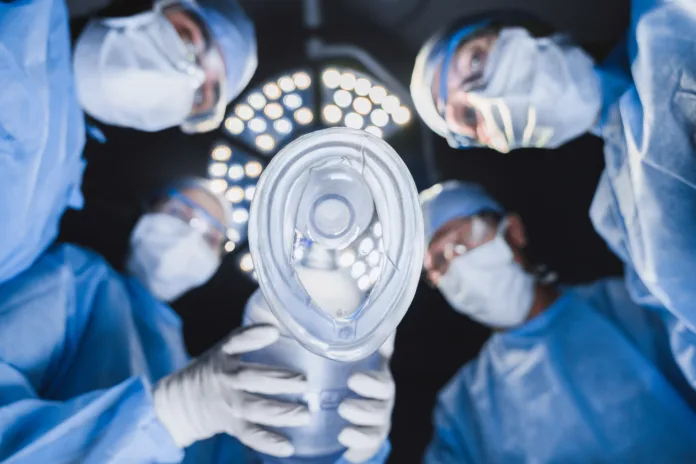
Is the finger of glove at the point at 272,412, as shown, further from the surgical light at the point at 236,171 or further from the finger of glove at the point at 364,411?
the surgical light at the point at 236,171

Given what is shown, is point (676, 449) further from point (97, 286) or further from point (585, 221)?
point (97, 286)

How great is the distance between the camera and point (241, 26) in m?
1.30

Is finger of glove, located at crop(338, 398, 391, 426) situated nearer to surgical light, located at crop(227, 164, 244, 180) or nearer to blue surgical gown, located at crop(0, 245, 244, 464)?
blue surgical gown, located at crop(0, 245, 244, 464)

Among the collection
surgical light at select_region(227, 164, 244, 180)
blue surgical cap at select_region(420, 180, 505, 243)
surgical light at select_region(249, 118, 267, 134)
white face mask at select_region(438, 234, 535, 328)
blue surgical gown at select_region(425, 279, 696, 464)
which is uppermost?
surgical light at select_region(249, 118, 267, 134)

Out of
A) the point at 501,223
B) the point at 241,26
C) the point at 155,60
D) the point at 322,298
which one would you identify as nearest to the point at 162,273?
the point at 155,60

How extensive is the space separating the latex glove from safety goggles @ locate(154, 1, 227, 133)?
0.69 metres

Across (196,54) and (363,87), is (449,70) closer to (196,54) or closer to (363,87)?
(363,87)

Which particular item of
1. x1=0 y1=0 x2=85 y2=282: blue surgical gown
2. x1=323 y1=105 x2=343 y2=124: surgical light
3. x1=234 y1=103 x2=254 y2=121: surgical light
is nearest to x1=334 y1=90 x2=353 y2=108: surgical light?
x1=323 y1=105 x2=343 y2=124: surgical light

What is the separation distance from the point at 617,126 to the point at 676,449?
2.19 ft

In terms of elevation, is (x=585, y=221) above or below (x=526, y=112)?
below

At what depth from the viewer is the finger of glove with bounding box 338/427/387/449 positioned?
917 millimetres

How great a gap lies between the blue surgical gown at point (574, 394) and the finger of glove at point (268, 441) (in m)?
0.62

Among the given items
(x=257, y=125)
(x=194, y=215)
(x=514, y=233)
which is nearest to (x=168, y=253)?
(x=194, y=215)

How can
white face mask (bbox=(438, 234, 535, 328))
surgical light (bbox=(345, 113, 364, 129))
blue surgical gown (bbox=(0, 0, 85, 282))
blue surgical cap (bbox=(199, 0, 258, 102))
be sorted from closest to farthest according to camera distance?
blue surgical gown (bbox=(0, 0, 85, 282)) < blue surgical cap (bbox=(199, 0, 258, 102)) < white face mask (bbox=(438, 234, 535, 328)) < surgical light (bbox=(345, 113, 364, 129))
